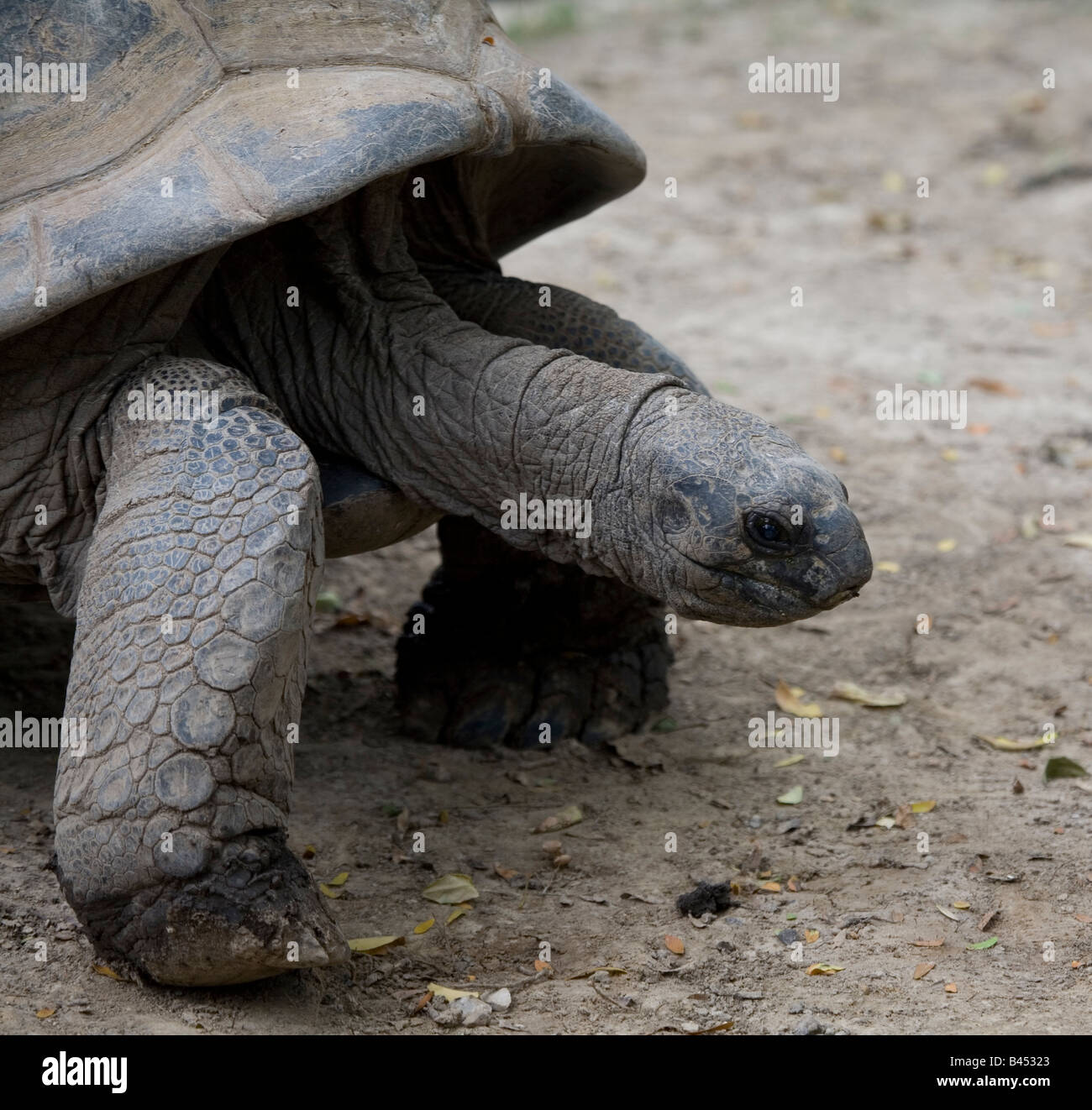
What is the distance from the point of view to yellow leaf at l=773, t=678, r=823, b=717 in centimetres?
430

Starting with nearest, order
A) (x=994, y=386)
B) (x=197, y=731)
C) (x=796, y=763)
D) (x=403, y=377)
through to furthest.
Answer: (x=197, y=731) < (x=403, y=377) < (x=796, y=763) < (x=994, y=386)

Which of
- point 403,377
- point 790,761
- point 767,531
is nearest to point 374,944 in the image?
point 767,531

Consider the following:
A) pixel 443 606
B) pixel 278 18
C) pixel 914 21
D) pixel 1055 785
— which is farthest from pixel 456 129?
pixel 914 21

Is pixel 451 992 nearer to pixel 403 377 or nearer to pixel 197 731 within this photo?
pixel 197 731

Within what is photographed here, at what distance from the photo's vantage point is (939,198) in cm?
930

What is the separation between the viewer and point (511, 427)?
3.32 meters

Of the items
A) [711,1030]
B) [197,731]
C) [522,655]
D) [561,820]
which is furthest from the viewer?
[522,655]

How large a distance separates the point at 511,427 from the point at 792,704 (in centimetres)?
153

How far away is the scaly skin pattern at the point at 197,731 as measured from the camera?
2.61 m

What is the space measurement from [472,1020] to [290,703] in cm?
72

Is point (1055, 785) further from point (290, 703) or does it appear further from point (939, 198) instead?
point (939, 198)

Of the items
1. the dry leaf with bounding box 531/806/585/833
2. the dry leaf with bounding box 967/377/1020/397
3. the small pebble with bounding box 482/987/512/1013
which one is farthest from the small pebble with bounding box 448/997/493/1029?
the dry leaf with bounding box 967/377/1020/397

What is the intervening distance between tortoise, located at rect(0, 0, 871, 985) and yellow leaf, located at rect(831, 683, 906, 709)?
119 centimetres

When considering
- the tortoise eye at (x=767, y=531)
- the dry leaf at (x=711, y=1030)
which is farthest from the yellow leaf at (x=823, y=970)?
the tortoise eye at (x=767, y=531)
